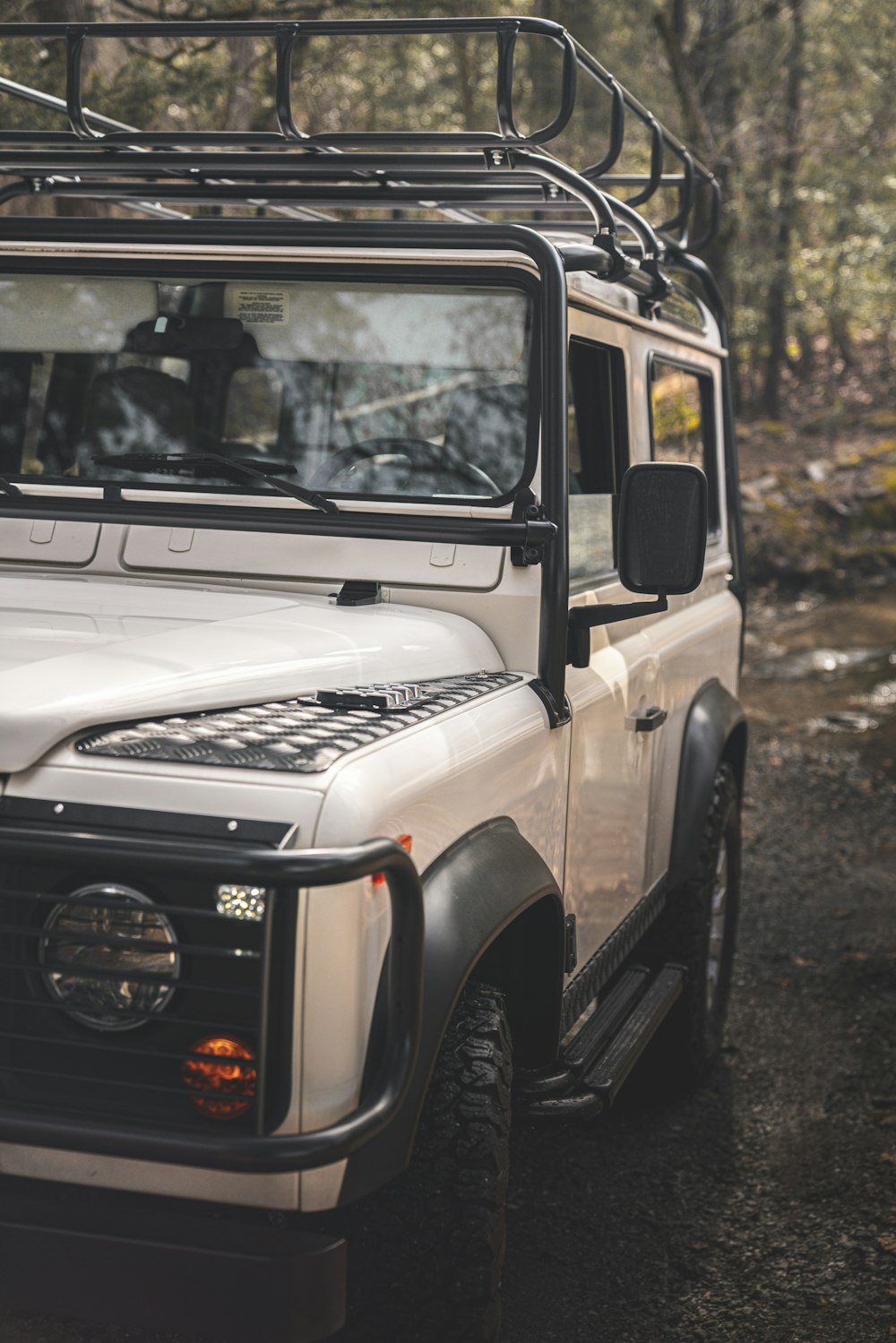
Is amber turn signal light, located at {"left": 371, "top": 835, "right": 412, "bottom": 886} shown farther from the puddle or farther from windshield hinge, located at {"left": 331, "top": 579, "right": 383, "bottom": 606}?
the puddle

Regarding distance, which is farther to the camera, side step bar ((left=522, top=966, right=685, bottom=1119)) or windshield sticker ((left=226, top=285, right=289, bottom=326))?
windshield sticker ((left=226, top=285, right=289, bottom=326))

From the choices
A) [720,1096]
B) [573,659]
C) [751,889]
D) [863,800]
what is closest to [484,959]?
[573,659]

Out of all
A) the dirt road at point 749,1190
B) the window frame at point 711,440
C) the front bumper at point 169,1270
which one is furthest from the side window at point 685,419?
the front bumper at point 169,1270

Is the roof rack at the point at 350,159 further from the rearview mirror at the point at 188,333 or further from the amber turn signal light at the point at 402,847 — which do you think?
the amber turn signal light at the point at 402,847

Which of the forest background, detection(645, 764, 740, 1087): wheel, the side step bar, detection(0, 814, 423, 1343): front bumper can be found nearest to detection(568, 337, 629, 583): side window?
the side step bar

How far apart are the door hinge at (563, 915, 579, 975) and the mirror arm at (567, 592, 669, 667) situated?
21.7 inches

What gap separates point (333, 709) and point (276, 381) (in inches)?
53.4

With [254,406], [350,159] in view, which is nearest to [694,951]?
[254,406]

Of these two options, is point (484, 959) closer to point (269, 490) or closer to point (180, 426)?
point (269, 490)

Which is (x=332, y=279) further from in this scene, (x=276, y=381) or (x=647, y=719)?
(x=647, y=719)

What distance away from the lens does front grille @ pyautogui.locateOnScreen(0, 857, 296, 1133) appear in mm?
1859

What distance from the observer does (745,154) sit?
1594cm

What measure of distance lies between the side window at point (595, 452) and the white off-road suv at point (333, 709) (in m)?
0.02

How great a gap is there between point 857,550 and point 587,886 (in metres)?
12.0
